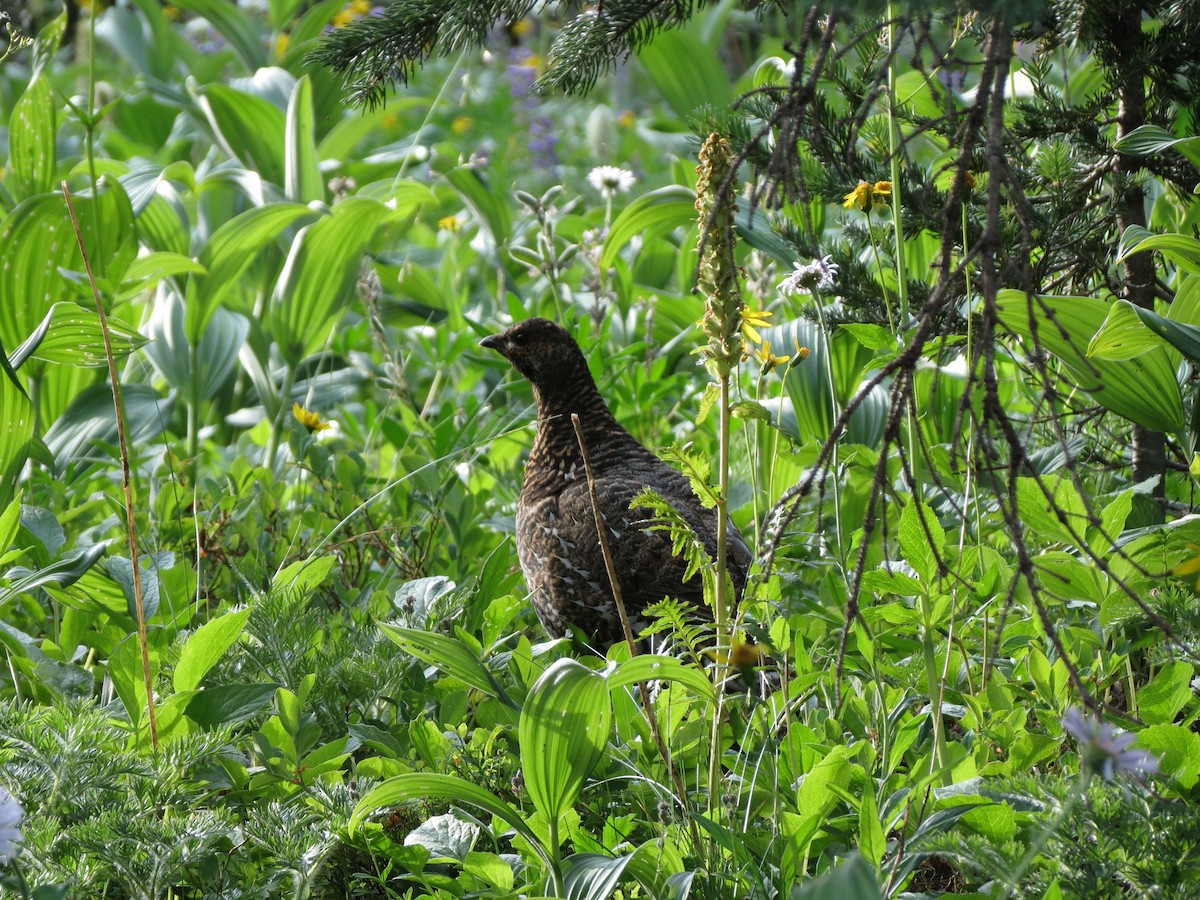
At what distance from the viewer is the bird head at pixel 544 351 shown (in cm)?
302

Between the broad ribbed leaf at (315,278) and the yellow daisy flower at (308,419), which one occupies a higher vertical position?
the broad ribbed leaf at (315,278)

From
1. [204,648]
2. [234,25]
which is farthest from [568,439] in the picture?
[234,25]

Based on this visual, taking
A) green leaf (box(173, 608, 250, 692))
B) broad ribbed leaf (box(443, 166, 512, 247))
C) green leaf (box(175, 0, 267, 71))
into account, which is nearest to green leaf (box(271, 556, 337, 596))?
green leaf (box(173, 608, 250, 692))

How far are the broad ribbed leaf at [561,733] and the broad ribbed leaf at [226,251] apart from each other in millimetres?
2596

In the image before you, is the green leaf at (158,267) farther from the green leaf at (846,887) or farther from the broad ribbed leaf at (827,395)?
the green leaf at (846,887)

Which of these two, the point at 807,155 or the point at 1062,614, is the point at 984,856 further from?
the point at 807,155

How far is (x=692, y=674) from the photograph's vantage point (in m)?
1.55

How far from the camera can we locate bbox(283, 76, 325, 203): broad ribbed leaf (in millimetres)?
4309

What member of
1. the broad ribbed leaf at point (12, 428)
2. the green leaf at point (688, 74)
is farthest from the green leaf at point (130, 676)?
the green leaf at point (688, 74)

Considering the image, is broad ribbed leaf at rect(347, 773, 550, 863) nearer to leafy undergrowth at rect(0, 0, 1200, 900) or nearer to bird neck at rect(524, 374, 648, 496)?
leafy undergrowth at rect(0, 0, 1200, 900)

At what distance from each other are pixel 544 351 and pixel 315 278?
1.23 metres

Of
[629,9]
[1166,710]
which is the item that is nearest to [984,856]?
[1166,710]

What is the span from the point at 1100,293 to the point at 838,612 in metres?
1.11

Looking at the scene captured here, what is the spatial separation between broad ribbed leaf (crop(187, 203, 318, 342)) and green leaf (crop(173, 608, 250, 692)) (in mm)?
2089
